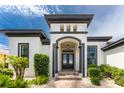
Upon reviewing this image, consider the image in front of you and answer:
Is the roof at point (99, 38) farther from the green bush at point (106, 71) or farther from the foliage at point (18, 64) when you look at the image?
the foliage at point (18, 64)

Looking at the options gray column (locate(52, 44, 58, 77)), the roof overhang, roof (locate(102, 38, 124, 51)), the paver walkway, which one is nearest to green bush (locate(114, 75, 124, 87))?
the paver walkway

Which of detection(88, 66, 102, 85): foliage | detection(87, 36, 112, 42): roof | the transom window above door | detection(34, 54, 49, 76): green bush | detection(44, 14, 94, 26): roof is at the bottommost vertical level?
detection(88, 66, 102, 85): foliage

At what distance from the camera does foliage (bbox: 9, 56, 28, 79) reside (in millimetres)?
9148

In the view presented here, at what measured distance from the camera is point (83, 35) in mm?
10984

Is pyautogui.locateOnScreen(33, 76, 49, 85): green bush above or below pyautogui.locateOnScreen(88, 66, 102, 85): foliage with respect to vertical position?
below

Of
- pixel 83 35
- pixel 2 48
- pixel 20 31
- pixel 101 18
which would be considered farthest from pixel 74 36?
pixel 2 48

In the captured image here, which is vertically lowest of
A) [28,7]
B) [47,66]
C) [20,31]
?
[47,66]

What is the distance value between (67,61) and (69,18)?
1858mm

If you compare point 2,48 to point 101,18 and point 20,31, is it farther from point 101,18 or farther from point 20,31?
point 101,18

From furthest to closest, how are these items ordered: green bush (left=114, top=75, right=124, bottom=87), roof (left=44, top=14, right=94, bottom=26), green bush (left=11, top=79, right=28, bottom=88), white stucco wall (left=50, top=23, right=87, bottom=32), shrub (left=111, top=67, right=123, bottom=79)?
white stucco wall (left=50, top=23, right=87, bottom=32) → roof (left=44, top=14, right=94, bottom=26) → shrub (left=111, top=67, right=123, bottom=79) → green bush (left=114, top=75, right=124, bottom=87) → green bush (left=11, top=79, right=28, bottom=88)

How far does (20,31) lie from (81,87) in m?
3.39

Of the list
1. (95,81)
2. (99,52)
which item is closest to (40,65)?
(95,81)

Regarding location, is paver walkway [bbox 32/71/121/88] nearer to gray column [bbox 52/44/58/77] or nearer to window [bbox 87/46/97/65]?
gray column [bbox 52/44/58/77]

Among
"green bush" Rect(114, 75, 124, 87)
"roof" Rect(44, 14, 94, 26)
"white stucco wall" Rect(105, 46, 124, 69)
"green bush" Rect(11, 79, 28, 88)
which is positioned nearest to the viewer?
"green bush" Rect(11, 79, 28, 88)
